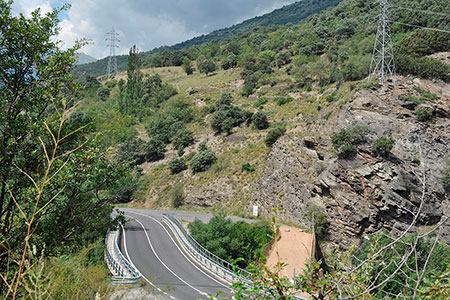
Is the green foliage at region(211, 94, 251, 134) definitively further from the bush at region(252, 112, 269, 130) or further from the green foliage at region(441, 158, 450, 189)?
the green foliage at region(441, 158, 450, 189)

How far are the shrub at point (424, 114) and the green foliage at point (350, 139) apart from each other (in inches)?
177

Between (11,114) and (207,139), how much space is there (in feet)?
114

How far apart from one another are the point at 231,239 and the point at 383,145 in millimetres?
12811

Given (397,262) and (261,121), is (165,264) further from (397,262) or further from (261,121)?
(261,121)

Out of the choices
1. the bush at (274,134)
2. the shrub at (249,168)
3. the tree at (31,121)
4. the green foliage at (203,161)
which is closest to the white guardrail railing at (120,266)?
the tree at (31,121)

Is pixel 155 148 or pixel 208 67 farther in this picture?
pixel 208 67

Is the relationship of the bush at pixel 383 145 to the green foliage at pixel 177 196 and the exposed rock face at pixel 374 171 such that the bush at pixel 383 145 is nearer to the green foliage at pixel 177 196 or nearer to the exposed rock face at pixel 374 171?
the exposed rock face at pixel 374 171

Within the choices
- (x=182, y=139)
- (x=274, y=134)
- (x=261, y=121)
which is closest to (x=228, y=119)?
(x=261, y=121)

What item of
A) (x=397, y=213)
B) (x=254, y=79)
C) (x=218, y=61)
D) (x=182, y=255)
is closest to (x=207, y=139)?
(x=254, y=79)

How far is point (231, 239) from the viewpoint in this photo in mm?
18297

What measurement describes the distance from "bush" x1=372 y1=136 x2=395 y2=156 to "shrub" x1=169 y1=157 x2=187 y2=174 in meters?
25.5

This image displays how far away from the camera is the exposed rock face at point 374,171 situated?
17.0 metres

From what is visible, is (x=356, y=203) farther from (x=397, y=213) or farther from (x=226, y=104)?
(x=226, y=104)

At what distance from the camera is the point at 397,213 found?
659 inches
